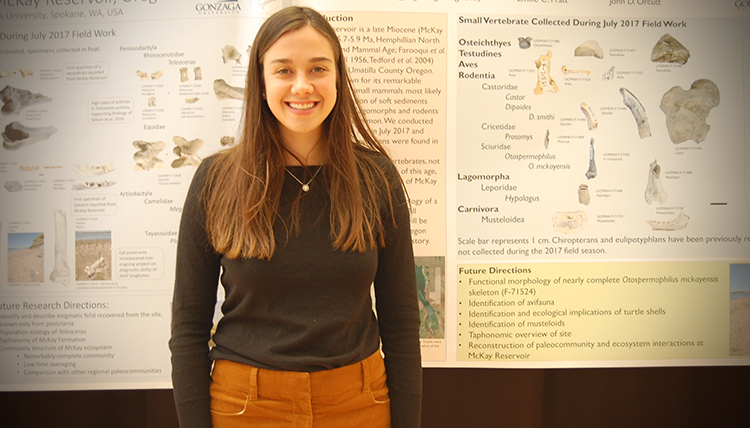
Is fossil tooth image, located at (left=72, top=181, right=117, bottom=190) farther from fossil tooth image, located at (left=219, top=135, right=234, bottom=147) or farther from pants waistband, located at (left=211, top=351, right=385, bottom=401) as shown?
pants waistband, located at (left=211, top=351, right=385, bottom=401)

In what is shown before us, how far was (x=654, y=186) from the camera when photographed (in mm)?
1687

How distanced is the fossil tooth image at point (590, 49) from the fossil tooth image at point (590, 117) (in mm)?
186

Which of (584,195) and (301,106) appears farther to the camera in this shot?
(584,195)

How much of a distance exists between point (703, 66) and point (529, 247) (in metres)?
Answer: 0.95

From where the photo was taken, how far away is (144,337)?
1664 mm

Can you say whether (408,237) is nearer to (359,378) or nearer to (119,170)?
(359,378)

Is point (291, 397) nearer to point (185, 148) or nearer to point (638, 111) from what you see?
point (185, 148)

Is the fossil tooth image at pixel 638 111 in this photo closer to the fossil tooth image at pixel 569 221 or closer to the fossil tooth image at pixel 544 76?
the fossil tooth image at pixel 544 76

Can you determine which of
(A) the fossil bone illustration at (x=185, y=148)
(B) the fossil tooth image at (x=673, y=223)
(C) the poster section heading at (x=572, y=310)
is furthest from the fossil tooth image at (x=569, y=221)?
(A) the fossil bone illustration at (x=185, y=148)

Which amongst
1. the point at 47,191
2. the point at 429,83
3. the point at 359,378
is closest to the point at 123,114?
the point at 47,191

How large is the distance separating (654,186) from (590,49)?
22.1 inches

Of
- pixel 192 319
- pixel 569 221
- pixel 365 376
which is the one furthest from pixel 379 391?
pixel 569 221

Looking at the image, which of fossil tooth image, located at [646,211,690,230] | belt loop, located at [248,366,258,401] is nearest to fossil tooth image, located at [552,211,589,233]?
fossil tooth image, located at [646,211,690,230]

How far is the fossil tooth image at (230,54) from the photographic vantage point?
5.35ft
